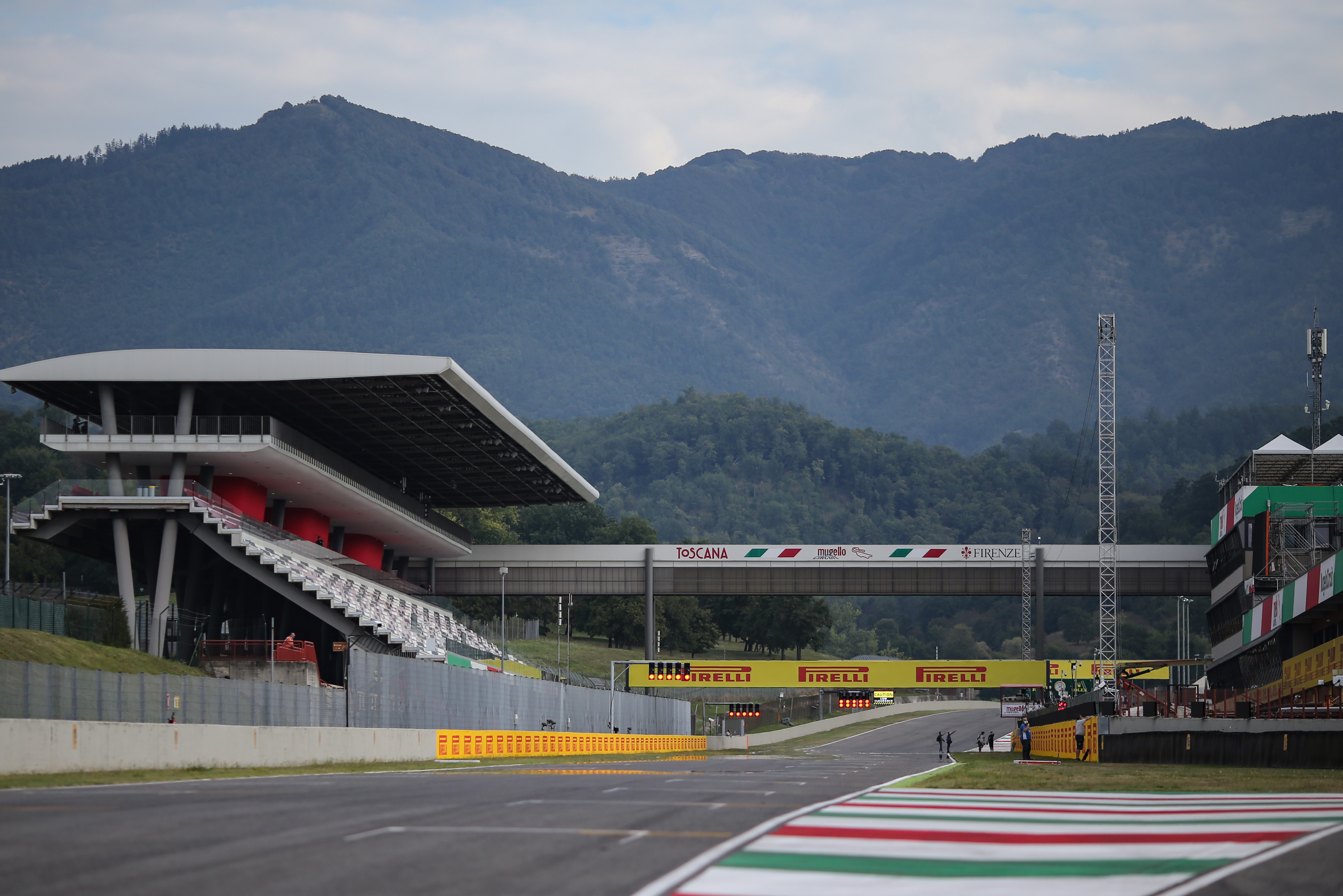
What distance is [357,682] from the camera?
36188 mm

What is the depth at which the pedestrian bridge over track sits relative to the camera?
82375 mm

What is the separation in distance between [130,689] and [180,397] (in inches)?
1297

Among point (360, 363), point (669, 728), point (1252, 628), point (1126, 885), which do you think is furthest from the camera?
point (669, 728)

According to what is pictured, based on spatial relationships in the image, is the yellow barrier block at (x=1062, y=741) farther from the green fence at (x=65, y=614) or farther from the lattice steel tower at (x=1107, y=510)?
the green fence at (x=65, y=614)

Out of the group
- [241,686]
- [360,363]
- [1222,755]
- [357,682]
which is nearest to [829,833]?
[241,686]

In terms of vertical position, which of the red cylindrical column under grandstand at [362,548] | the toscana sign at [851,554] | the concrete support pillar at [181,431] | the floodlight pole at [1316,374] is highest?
the floodlight pole at [1316,374]

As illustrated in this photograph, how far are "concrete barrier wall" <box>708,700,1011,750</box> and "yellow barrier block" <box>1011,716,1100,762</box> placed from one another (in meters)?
25.8

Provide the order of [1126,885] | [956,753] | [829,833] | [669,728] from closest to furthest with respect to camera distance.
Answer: [1126,885] → [829,833] → [956,753] → [669,728]

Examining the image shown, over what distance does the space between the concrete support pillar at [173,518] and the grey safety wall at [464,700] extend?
45.7 feet

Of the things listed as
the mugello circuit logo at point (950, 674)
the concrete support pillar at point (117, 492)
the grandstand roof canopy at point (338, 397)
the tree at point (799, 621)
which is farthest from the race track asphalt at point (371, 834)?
the tree at point (799, 621)

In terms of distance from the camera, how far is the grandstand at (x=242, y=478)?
5453 centimetres

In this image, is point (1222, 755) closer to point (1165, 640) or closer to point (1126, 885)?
point (1126, 885)

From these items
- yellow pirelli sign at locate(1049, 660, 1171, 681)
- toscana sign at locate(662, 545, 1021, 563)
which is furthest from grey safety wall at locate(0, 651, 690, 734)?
yellow pirelli sign at locate(1049, 660, 1171, 681)

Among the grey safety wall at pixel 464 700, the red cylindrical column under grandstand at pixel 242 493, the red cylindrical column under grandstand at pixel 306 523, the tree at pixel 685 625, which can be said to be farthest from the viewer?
the tree at pixel 685 625
